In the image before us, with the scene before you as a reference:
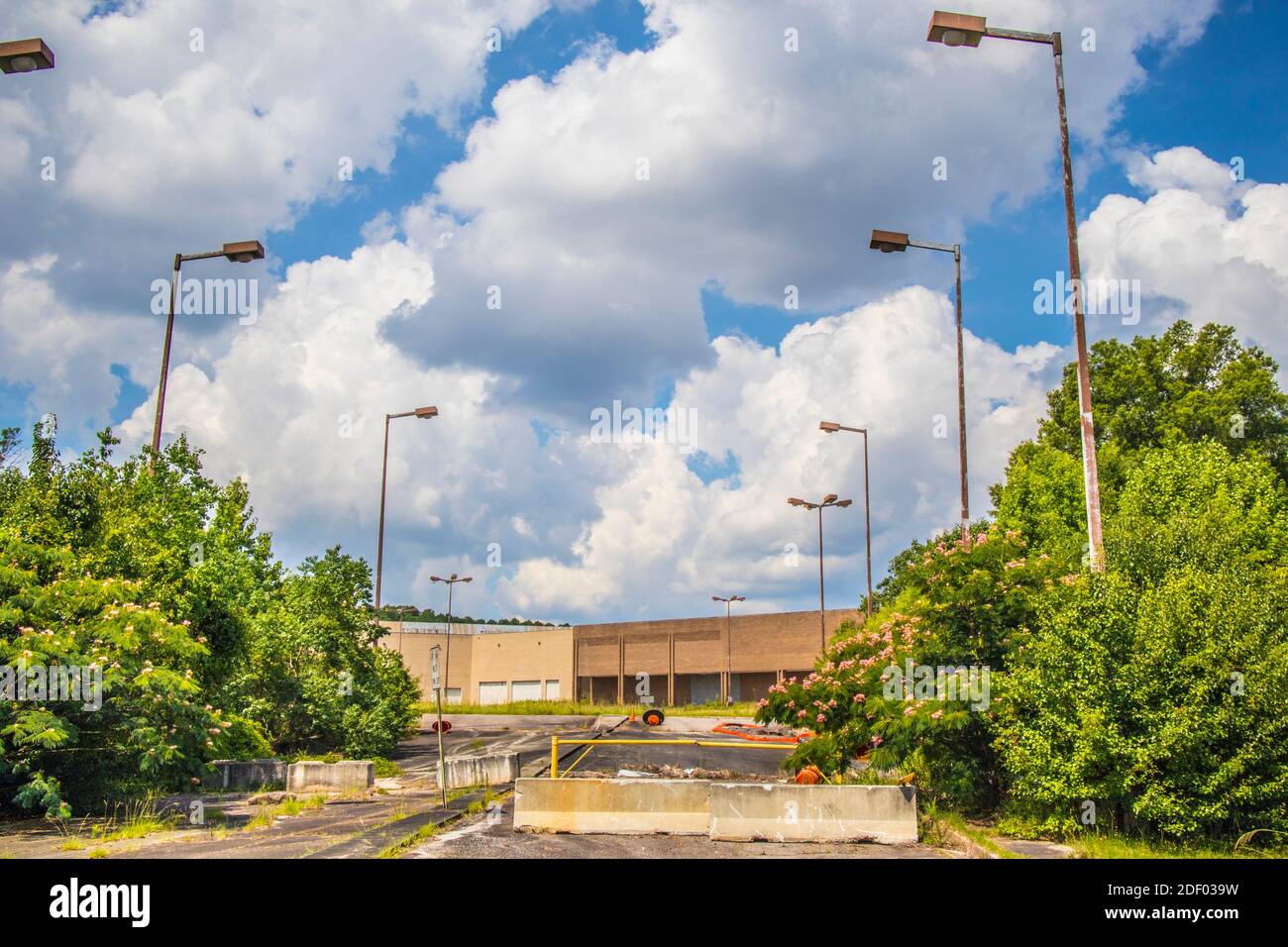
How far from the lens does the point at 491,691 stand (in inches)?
3519

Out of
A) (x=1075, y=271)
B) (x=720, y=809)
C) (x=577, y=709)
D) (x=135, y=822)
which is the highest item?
(x=1075, y=271)

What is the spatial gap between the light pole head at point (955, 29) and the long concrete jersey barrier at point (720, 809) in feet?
36.4

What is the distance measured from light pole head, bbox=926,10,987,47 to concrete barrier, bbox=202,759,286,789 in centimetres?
1996

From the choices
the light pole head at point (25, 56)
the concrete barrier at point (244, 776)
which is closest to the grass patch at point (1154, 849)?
the concrete barrier at point (244, 776)

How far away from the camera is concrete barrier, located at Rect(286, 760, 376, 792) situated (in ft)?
70.9

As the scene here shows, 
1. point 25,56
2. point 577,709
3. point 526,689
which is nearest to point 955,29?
point 25,56

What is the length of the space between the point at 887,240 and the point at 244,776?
1885 cm

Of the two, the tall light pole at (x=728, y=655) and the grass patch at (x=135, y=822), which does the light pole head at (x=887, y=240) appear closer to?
the grass patch at (x=135, y=822)

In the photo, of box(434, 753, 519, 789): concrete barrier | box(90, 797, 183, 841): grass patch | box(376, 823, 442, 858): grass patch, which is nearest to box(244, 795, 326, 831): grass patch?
box(90, 797, 183, 841): grass patch

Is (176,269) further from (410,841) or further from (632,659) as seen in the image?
(632,659)

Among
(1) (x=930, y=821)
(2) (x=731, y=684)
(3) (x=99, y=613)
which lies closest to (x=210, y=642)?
(3) (x=99, y=613)

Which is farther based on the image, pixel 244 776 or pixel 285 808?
pixel 244 776
